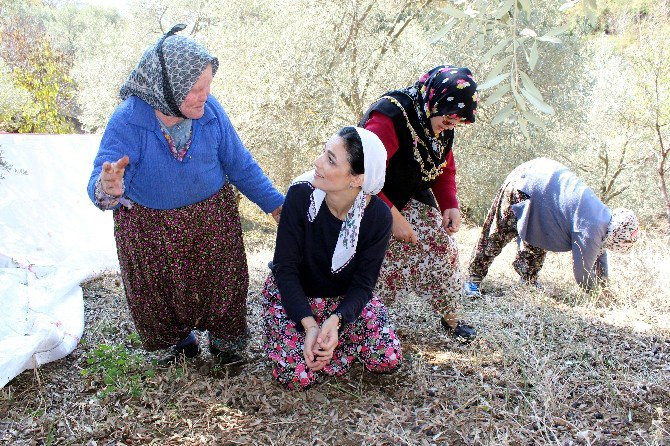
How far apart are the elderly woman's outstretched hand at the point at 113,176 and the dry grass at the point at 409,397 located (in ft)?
3.23

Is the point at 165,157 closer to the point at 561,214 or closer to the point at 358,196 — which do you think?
the point at 358,196

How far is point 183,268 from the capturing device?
2758mm

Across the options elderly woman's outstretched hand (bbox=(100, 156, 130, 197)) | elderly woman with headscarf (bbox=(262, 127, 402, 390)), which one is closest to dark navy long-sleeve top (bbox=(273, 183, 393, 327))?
elderly woman with headscarf (bbox=(262, 127, 402, 390))

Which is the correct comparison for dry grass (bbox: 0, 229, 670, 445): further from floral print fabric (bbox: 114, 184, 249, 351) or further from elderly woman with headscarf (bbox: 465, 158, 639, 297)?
elderly woman with headscarf (bbox: 465, 158, 639, 297)

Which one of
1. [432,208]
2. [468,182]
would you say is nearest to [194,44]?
[432,208]

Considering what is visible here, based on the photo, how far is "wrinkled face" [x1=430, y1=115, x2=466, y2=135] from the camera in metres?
2.95

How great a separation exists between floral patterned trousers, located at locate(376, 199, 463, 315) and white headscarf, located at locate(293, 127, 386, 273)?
25.5 inches

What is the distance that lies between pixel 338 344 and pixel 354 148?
40.5 inches

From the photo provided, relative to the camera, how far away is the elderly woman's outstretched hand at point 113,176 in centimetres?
223

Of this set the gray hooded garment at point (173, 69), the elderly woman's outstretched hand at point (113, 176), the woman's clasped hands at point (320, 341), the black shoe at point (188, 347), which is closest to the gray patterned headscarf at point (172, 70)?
the gray hooded garment at point (173, 69)

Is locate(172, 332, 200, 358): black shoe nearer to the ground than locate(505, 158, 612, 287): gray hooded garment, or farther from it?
nearer to the ground

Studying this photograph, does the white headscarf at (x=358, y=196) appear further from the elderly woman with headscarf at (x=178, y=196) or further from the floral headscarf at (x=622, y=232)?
the floral headscarf at (x=622, y=232)

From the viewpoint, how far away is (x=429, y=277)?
3.27m

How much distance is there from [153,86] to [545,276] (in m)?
4.30
